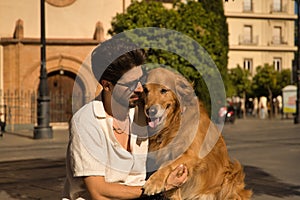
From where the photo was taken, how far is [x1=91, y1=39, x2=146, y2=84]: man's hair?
280 centimetres

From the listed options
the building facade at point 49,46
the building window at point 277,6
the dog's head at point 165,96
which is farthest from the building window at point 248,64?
the dog's head at point 165,96

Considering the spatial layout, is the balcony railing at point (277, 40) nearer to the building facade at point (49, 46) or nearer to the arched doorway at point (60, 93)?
the building facade at point (49, 46)

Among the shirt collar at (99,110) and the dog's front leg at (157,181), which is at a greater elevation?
the shirt collar at (99,110)

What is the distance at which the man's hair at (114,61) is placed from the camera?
110 inches

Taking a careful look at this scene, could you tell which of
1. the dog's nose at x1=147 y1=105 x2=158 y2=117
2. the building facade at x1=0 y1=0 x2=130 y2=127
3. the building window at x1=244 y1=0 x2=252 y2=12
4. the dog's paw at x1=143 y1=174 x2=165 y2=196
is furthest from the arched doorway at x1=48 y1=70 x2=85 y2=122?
the building window at x1=244 y1=0 x2=252 y2=12

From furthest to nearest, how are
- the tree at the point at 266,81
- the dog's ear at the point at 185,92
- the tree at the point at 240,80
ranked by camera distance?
the tree at the point at 240,80, the tree at the point at 266,81, the dog's ear at the point at 185,92

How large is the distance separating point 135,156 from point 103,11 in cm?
2687

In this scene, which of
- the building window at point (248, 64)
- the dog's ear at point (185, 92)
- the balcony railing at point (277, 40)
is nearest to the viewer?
the dog's ear at point (185, 92)

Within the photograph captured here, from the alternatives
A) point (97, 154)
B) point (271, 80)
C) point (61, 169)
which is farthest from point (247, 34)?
point (97, 154)

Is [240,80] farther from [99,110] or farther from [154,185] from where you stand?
[99,110]

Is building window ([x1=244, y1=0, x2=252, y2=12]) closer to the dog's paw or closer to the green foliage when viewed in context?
the green foliage

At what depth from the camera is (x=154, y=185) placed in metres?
3.11

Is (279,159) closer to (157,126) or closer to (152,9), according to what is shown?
(157,126)

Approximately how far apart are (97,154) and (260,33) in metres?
49.1
